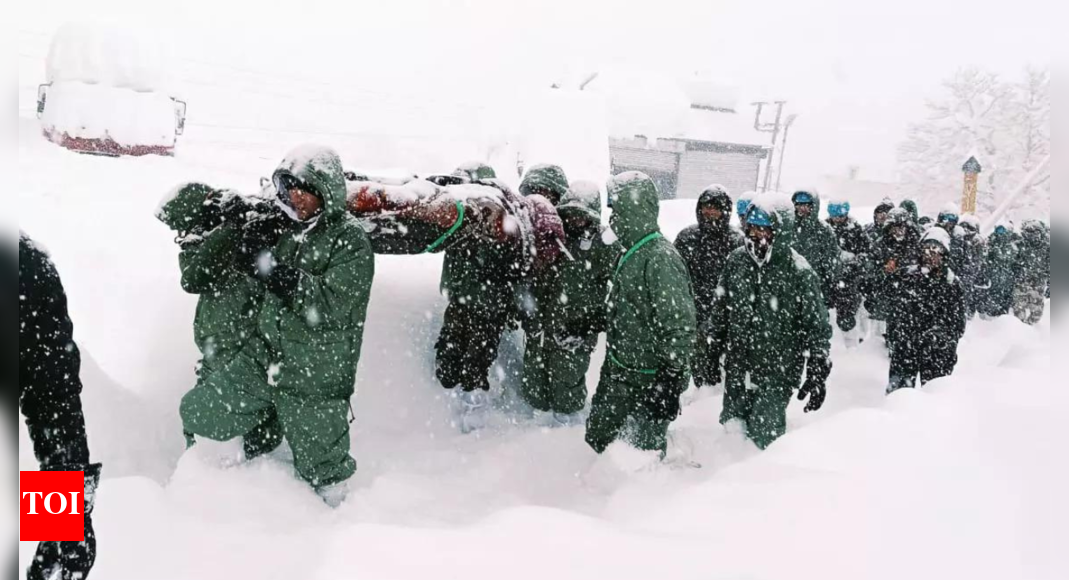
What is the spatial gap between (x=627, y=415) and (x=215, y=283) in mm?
2639

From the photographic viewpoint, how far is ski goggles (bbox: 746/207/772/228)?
4.44m

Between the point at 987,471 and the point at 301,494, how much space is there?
3.25m

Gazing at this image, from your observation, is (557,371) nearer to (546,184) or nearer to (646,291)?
(646,291)

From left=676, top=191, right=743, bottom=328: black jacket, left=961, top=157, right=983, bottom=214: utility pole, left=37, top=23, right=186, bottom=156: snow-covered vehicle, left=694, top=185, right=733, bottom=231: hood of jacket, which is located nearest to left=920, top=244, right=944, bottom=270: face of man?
left=676, top=191, right=743, bottom=328: black jacket

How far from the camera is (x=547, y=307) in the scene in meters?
5.21

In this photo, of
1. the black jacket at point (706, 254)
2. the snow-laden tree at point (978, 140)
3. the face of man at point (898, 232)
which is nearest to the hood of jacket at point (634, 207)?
the black jacket at point (706, 254)

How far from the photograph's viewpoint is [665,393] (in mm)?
4031

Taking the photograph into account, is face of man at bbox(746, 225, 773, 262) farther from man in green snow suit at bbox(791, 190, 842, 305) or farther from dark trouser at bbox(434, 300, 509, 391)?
man in green snow suit at bbox(791, 190, 842, 305)

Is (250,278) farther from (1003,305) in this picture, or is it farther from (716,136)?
(716,136)

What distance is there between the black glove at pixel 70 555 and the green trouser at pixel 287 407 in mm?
1322

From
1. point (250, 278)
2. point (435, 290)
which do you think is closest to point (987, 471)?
point (250, 278)

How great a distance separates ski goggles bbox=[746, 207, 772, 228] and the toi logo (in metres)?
3.97

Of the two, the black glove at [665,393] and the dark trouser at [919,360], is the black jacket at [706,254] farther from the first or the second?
the black glove at [665,393]

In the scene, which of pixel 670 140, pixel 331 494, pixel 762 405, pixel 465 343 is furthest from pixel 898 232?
pixel 670 140
